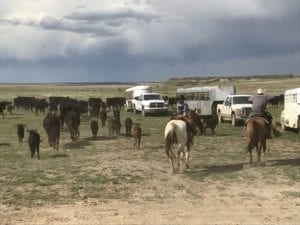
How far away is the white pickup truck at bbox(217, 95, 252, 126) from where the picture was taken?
98.1 ft

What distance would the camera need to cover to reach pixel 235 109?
99.6 ft

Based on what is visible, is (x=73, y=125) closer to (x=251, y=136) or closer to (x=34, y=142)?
(x=34, y=142)

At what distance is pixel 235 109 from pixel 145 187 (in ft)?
61.9

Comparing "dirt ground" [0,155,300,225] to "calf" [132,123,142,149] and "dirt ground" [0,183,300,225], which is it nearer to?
"dirt ground" [0,183,300,225]

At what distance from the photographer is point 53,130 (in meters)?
19.6

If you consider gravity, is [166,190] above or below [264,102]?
below

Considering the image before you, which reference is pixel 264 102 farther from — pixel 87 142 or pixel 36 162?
pixel 87 142

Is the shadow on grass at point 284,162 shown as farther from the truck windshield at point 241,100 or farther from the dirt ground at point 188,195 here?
the truck windshield at point 241,100

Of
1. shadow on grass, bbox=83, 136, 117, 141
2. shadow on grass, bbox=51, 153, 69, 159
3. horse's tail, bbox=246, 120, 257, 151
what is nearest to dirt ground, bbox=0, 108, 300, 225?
shadow on grass, bbox=51, 153, 69, 159

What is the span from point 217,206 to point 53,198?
329cm

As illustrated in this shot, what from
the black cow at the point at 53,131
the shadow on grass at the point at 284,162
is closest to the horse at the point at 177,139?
the shadow on grass at the point at 284,162

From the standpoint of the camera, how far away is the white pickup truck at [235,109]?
→ 1178 inches

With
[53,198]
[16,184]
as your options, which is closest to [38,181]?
[16,184]

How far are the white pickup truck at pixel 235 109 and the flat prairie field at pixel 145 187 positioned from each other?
10.0 meters
